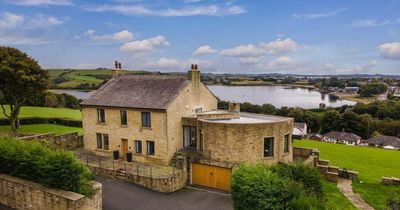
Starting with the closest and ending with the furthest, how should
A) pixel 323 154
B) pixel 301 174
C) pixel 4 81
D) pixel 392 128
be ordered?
pixel 301 174 < pixel 4 81 < pixel 323 154 < pixel 392 128

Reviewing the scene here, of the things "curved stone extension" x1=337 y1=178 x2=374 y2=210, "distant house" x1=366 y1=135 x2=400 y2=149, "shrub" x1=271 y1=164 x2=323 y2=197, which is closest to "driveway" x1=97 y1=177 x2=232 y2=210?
"shrub" x1=271 y1=164 x2=323 y2=197

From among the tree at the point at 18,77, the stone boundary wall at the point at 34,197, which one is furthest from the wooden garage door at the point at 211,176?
the tree at the point at 18,77

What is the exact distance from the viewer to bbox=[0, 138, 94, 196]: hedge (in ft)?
42.3

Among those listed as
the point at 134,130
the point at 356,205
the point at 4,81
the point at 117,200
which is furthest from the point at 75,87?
the point at 356,205

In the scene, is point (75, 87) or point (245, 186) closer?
point (245, 186)

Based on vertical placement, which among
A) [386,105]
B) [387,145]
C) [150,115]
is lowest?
[387,145]

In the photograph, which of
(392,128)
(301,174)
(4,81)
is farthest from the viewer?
(392,128)

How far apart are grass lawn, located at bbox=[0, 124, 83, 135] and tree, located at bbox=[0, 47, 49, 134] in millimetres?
4665

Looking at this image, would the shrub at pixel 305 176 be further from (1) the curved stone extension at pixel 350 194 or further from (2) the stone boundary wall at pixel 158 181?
(2) the stone boundary wall at pixel 158 181

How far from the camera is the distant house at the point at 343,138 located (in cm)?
8042

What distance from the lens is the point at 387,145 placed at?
252 ft

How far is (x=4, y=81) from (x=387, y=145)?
263 ft

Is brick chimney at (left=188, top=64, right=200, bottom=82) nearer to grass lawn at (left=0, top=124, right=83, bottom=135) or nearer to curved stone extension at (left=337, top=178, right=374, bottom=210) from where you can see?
curved stone extension at (left=337, top=178, right=374, bottom=210)

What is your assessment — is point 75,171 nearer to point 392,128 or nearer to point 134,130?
point 134,130
